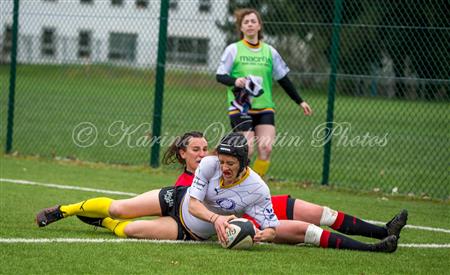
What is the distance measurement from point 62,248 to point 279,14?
36.6 feet

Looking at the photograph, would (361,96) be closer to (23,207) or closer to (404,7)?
(404,7)

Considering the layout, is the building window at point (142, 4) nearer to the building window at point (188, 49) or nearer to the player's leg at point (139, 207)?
the building window at point (188, 49)

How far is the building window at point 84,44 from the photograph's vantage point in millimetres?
17288

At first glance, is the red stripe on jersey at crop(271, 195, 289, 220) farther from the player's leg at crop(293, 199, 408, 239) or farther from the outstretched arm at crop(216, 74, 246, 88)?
the outstretched arm at crop(216, 74, 246, 88)

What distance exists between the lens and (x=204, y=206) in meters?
6.11

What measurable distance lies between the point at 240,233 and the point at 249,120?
3526 mm

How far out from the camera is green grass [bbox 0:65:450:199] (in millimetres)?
12031

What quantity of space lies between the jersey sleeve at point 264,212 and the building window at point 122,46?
411 inches

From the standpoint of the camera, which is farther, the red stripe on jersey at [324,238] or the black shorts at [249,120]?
the black shorts at [249,120]

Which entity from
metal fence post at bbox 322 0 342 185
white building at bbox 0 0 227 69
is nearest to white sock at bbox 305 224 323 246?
metal fence post at bbox 322 0 342 185

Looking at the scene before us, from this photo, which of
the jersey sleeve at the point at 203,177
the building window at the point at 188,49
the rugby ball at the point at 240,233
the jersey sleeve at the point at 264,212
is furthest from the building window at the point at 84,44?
the rugby ball at the point at 240,233

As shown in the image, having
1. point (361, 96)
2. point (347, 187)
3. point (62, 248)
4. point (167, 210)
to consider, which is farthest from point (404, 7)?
point (62, 248)

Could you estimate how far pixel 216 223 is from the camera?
5.96m

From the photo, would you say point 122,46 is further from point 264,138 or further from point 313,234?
point 313,234
